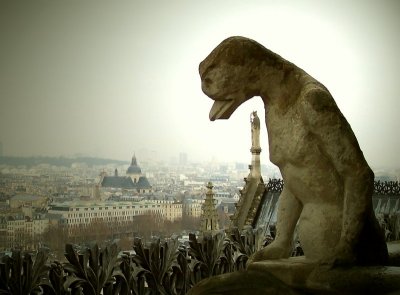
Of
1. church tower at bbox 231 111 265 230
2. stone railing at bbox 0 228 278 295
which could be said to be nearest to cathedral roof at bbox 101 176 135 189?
stone railing at bbox 0 228 278 295

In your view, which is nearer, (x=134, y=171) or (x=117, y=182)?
(x=117, y=182)

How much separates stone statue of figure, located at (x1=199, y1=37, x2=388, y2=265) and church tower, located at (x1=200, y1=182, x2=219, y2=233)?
3.71 metres

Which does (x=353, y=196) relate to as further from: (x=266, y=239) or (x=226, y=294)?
(x=266, y=239)

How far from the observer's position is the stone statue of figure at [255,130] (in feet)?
23.5

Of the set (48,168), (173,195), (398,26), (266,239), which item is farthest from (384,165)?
(48,168)

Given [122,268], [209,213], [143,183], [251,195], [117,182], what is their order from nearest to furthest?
[122,268] < [117,182] < [143,183] < [209,213] < [251,195]

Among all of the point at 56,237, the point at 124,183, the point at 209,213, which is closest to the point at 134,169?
the point at 124,183

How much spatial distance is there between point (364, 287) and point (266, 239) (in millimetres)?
1840

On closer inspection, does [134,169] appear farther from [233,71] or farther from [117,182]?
[233,71]

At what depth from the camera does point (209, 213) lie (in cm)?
661

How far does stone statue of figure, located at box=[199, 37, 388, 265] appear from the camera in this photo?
91.1 inches

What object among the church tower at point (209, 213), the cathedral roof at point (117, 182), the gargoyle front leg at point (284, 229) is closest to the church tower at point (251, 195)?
the church tower at point (209, 213)

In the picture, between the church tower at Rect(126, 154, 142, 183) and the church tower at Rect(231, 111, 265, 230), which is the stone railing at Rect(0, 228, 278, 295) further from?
the church tower at Rect(231, 111, 265, 230)

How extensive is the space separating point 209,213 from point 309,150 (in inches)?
169
